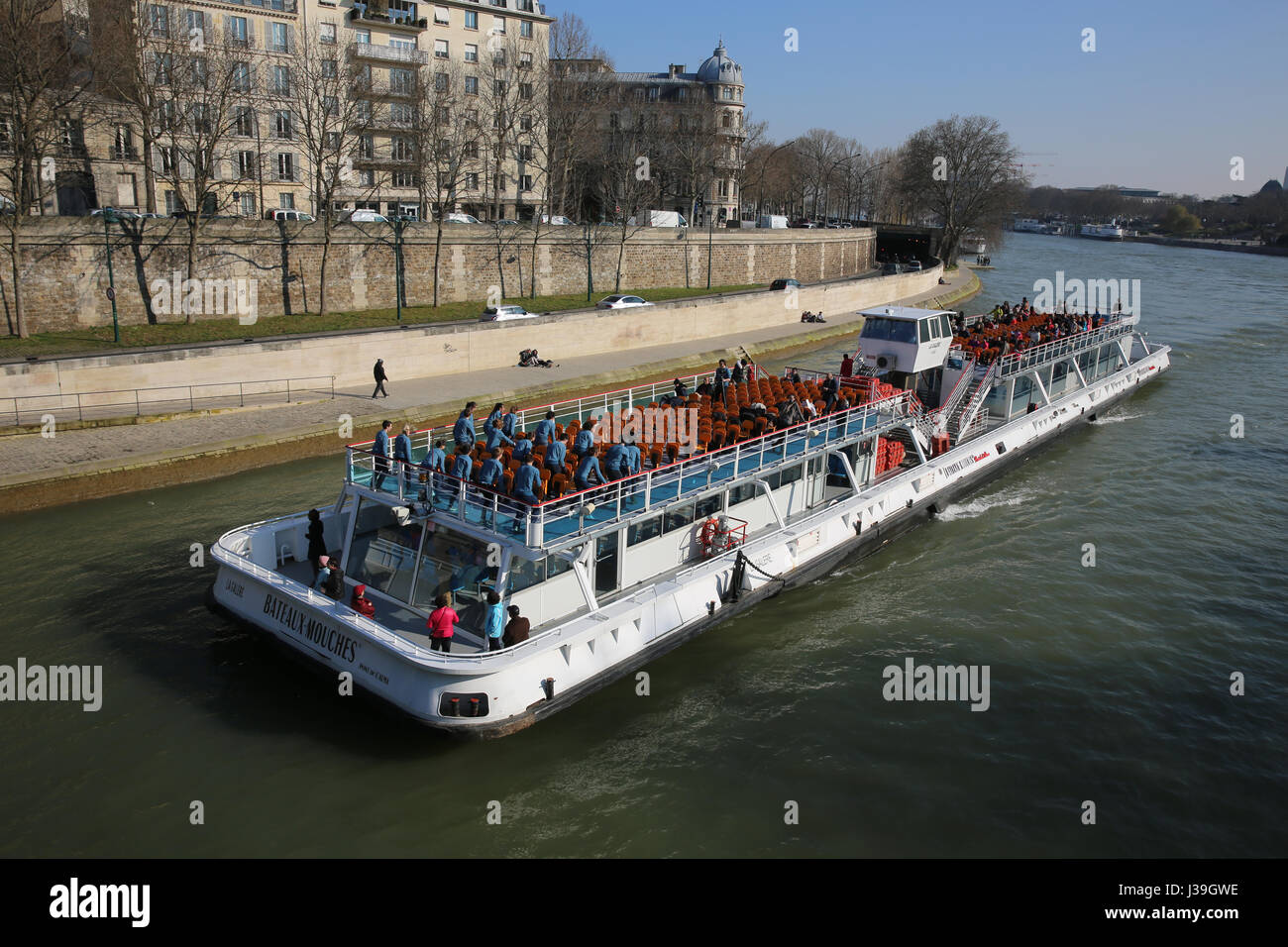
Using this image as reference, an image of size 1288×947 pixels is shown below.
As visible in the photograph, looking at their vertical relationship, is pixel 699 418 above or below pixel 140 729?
above

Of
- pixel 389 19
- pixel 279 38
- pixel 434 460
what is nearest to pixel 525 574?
pixel 434 460

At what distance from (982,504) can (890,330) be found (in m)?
4.93

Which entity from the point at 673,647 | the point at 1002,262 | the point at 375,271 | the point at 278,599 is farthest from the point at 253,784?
the point at 1002,262

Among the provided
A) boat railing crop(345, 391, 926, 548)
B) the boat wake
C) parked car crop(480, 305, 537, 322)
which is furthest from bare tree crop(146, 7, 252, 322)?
the boat wake

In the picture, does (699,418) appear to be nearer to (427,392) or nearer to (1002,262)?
(427,392)

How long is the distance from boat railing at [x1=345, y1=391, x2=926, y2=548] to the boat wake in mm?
6305

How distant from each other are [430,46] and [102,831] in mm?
53507

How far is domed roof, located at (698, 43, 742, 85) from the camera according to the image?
88.7 meters

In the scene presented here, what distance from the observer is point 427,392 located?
98.8 ft

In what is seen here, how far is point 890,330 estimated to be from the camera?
23.9 meters

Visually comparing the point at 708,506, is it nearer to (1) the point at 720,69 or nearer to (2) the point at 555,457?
(2) the point at 555,457

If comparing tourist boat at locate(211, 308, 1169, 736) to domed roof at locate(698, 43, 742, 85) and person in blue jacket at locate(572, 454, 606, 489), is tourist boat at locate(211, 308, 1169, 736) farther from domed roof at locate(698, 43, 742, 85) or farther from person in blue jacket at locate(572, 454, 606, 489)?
domed roof at locate(698, 43, 742, 85)

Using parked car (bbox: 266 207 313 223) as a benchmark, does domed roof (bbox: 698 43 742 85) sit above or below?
above

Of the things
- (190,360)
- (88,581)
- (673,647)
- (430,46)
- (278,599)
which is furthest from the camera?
(430,46)
